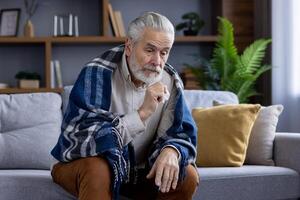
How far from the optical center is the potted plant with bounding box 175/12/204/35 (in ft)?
14.6

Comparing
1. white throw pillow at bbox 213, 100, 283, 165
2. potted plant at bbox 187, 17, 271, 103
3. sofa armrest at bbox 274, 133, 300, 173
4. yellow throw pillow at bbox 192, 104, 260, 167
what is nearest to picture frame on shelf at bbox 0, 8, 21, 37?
potted plant at bbox 187, 17, 271, 103

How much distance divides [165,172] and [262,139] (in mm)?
1073

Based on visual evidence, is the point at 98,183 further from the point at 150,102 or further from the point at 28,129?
the point at 28,129

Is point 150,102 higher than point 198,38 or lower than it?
lower

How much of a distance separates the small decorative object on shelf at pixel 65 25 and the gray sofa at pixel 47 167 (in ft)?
5.39

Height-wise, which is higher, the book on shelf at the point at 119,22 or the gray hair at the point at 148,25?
the book on shelf at the point at 119,22

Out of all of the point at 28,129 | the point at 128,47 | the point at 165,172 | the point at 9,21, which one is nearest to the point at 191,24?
the point at 9,21

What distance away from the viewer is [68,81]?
4.66 m

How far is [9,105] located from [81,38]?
5.38 ft

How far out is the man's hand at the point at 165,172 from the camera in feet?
6.19

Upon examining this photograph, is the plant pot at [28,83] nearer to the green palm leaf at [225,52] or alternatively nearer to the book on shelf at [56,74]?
the book on shelf at [56,74]

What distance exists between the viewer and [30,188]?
7.42 ft

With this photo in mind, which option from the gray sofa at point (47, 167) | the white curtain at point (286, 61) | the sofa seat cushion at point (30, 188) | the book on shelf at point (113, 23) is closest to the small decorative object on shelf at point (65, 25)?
the book on shelf at point (113, 23)

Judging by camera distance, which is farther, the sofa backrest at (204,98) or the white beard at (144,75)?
the sofa backrest at (204,98)
